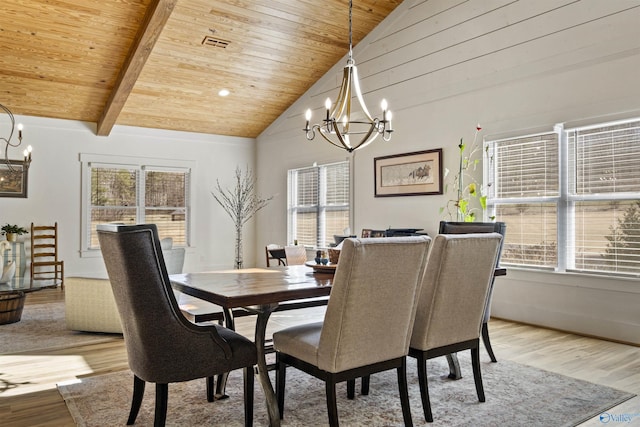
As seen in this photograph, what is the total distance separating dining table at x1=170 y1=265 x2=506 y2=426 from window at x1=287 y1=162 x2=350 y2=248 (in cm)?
401

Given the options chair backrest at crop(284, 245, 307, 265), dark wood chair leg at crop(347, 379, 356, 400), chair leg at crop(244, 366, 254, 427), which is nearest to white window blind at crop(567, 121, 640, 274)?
dark wood chair leg at crop(347, 379, 356, 400)

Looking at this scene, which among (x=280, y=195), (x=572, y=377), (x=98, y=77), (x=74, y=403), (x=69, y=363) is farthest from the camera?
(x=280, y=195)

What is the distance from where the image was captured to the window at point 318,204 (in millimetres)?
7086

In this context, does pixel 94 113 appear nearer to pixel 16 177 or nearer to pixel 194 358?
pixel 16 177

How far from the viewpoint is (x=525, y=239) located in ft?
15.7

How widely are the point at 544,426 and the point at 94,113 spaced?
7.26m

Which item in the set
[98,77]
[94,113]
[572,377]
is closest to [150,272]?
[572,377]

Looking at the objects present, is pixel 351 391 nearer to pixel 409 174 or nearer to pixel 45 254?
pixel 409 174

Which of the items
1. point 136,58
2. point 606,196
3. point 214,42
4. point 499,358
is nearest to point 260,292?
point 499,358

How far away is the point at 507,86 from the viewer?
489 cm

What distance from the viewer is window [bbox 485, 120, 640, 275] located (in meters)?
4.05

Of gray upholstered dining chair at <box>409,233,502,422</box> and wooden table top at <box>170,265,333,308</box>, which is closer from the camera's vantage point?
wooden table top at <box>170,265,333,308</box>

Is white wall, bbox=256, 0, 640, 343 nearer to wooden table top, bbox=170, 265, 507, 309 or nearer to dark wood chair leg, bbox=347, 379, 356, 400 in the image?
wooden table top, bbox=170, 265, 507, 309

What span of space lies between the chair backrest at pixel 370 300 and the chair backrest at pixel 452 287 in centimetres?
19
